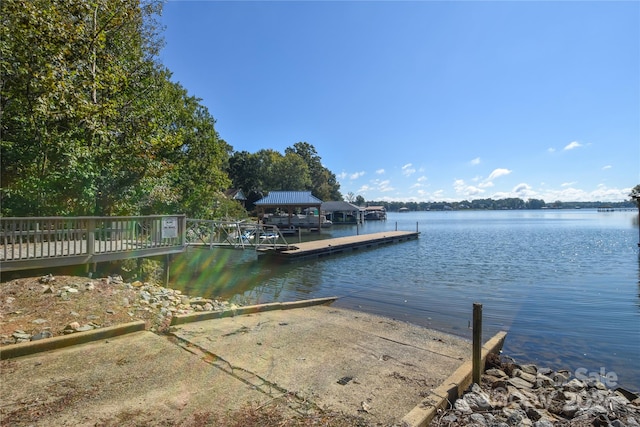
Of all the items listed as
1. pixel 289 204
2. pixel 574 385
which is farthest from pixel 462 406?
pixel 289 204

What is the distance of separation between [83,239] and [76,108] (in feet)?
10.4

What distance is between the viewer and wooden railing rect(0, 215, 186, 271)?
680 cm

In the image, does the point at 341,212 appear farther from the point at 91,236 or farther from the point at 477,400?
the point at 477,400

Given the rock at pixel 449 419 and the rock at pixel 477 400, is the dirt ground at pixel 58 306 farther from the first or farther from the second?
the rock at pixel 477 400

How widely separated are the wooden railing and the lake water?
2.51 meters

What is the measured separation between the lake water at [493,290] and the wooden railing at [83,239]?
2.51 meters

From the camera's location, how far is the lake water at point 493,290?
702 cm

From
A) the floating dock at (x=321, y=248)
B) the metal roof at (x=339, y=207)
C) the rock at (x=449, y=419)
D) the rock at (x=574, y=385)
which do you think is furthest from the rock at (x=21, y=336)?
the metal roof at (x=339, y=207)

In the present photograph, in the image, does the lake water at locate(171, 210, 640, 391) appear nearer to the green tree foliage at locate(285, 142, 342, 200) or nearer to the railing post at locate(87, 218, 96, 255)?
the railing post at locate(87, 218, 96, 255)

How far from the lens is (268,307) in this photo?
281 inches

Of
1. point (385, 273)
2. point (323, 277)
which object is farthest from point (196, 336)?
point (385, 273)

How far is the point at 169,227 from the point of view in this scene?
9820mm

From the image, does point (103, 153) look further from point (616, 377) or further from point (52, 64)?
point (616, 377)

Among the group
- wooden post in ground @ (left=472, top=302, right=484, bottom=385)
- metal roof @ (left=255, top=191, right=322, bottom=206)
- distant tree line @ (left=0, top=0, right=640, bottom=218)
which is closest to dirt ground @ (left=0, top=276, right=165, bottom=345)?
distant tree line @ (left=0, top=0, right=640, bottom=218)
